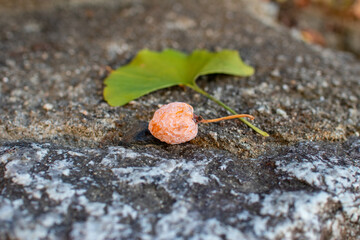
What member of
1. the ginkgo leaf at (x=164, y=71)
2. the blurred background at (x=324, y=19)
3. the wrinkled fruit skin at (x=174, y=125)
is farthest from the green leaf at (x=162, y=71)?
the blurred background at (x=324, y=19)

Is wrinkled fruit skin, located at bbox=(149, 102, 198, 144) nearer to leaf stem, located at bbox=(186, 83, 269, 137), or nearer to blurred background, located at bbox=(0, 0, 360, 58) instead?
leaf stem, located at bbox=(186, 83, 269, 137)

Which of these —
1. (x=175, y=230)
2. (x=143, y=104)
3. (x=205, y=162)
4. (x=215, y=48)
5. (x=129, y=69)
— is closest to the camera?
(x=175, y=230)

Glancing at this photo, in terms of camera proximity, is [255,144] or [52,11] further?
[52,11]

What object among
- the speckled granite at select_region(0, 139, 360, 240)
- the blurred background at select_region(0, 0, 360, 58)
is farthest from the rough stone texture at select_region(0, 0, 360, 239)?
the blurred background at select_region(0, 0, 360, 58)

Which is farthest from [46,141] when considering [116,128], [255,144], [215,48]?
[215,48]

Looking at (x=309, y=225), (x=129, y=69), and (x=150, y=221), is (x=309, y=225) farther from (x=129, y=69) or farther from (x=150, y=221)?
(x=129, y=69)

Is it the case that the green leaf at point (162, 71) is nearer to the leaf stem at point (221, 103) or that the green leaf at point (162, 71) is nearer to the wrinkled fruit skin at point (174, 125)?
the leaf stem at point (221, 103)

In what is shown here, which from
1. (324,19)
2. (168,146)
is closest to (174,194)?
(168,146)
